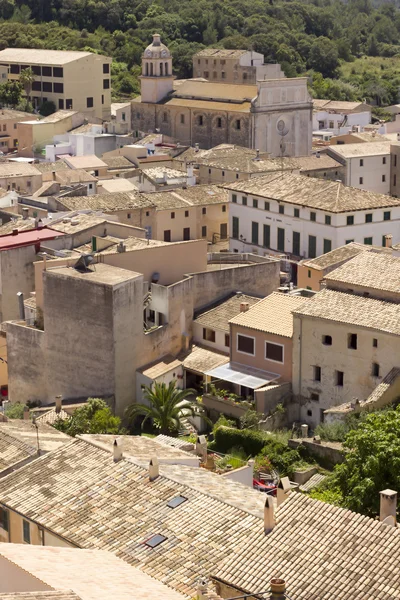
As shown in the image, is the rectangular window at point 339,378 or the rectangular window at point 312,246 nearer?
the rectangular window at point 339,378

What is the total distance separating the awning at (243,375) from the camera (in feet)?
113

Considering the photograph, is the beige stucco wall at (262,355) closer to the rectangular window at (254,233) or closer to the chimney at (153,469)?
the chimney at (153,469)

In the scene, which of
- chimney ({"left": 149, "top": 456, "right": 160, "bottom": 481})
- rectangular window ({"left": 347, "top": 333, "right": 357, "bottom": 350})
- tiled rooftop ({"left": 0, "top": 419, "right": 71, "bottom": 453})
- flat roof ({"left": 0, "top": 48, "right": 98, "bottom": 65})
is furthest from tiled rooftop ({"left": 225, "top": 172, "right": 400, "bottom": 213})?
flat roof ({"left": 0, "top": 48, "right": 98, "bottom": 65})

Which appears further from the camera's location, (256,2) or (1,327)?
(256,2)

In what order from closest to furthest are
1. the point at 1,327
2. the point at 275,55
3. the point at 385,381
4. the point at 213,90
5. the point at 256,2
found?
the point at 385,381 < the point at 1,327 < the point at 213,90 < the point at 275,55 < the point at 256,2

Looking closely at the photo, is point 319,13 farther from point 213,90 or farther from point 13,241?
point 13,241

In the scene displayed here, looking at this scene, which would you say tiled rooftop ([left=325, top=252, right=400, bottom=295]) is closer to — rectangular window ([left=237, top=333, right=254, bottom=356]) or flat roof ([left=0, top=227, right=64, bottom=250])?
rectangular window ([left=237, top=333, right=254, bottom=356])

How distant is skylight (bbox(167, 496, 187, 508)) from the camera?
21.6m

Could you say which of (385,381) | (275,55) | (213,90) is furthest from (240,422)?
(275,55)

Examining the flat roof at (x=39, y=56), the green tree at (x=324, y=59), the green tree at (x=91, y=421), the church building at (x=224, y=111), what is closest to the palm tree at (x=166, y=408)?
the green tree at (x=91, y=421)

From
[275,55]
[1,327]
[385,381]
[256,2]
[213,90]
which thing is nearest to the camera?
[385,381]

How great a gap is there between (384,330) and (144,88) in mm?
52309

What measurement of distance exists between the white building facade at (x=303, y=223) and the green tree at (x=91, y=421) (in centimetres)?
1532

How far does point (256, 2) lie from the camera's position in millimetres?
134125
